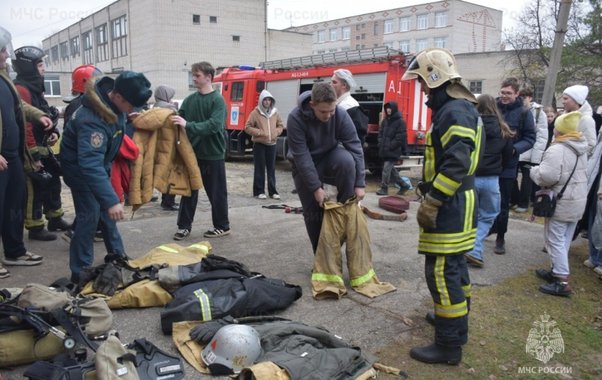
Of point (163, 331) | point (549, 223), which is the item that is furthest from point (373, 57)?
point (163, 331)

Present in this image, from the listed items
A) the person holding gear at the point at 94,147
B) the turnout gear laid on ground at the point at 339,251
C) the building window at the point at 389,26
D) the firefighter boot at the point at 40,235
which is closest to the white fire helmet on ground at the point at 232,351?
the turnout gear laid on ground at the point at 339,251

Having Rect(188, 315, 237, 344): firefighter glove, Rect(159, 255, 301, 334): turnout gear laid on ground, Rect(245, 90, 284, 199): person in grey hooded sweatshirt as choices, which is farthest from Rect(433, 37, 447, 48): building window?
Rect(188, 315, 237, 344): firefighter glove

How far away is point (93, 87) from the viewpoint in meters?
3.62

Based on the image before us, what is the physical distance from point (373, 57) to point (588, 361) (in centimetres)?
944

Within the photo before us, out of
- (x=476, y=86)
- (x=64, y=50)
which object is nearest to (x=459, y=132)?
(x=476, y=86)

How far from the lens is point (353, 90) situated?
1170 centimetres

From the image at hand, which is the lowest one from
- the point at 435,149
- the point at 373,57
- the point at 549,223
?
the point at 549,223

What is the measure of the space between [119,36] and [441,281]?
38777 millimetres

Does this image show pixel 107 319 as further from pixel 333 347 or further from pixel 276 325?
pixel 333 347

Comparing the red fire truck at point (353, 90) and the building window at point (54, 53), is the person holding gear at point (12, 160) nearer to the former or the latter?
the red fire truck at point (353, 90)

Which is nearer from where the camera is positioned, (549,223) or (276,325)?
(276,325)

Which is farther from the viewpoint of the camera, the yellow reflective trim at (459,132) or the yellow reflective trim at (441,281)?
the yellow reflective trim at (441,281)

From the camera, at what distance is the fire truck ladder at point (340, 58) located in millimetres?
11258

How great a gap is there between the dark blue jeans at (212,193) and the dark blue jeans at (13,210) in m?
1.69
